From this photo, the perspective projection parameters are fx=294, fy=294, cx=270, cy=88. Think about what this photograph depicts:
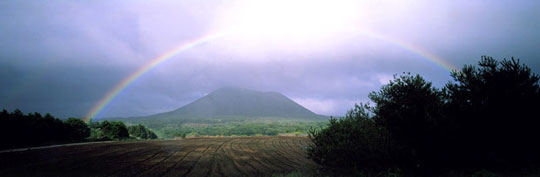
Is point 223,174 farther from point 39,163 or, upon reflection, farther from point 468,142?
point 39,163

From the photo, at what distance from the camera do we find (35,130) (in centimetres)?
4653

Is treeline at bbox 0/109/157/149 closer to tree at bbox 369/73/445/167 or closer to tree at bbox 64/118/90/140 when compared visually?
tree at bbox 64/118/90/140

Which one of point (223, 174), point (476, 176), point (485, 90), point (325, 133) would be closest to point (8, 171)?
point (223, 174)

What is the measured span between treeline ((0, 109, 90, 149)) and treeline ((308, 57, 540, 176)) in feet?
146

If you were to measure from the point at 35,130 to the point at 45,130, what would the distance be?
2.31 m

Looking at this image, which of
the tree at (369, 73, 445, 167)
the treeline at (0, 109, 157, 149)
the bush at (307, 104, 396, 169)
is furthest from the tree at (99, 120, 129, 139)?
the tree at (369, 73, 445, 167)

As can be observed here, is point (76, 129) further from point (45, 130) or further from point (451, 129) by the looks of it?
point (451, 129)

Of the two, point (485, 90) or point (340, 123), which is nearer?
point (485, 90)

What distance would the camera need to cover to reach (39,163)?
81.3 ft

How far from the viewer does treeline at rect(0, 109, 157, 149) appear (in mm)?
41188

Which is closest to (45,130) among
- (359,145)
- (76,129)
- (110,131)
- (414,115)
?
(76,129)

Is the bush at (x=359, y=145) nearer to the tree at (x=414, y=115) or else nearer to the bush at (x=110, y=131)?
the tree at (x=414, y=115)

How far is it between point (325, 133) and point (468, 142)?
6.92m

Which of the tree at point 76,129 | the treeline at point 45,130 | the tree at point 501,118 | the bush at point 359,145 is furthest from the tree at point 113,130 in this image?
the tree at point 501,118
